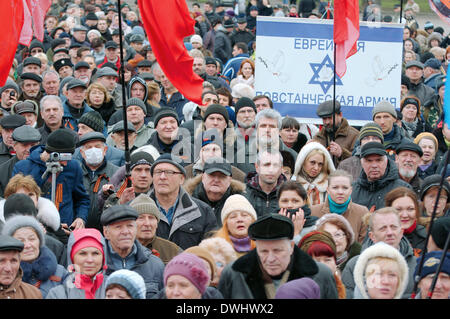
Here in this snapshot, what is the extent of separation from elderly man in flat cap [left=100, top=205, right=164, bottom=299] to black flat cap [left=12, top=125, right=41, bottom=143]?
2744mm

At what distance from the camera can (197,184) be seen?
9109 millimetres

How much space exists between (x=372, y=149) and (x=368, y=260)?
2.76m

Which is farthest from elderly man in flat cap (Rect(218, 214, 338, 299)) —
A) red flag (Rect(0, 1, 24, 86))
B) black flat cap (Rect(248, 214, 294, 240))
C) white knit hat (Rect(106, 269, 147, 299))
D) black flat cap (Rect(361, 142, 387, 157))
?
red flag (Rect(0, 1, 24, 86))

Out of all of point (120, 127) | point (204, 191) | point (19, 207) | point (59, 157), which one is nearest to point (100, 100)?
point (120, 127)

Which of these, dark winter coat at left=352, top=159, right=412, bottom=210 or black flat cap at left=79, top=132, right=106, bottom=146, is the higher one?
black flat cap at left=79, top=132, right=106, bottom=146

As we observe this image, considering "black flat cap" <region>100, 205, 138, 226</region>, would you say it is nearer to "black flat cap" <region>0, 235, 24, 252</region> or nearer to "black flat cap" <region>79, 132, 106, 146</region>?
"black flat cap" <region>0, 235, 24, 252</region>

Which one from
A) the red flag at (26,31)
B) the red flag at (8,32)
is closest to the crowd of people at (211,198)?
the red flag at (26,31)

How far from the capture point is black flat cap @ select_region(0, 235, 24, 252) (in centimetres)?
657

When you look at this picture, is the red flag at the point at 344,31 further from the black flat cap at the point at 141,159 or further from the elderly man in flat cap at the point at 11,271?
the elderly man in flat cap at the point at 11,271

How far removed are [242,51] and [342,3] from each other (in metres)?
7.70

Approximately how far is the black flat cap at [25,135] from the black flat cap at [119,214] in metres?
2.73

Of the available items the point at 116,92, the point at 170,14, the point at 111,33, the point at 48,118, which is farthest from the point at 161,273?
the point at 111,33

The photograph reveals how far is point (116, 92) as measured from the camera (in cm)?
1359
